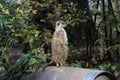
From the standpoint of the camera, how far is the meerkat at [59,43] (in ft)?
9.68

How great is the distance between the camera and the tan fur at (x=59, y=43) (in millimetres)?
2949

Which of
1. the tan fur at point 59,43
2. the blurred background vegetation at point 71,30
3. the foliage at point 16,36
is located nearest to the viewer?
the tan fur at point 59,43

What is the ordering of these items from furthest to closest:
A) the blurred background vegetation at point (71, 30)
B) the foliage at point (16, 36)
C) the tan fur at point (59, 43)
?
the blurred background vegetation at point (71, 30) → the foliage at point (16, 36) → the tan fur at point (59, 43)

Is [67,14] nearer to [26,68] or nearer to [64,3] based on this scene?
[64,3]

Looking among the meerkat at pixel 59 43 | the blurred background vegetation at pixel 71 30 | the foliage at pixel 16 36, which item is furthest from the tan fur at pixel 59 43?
the blurred background vegetation at pixel 71 30

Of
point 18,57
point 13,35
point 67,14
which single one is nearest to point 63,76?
point 18,57

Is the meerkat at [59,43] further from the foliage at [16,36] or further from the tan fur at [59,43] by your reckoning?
the foliage at [16,36]

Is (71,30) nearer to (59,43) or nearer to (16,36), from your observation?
(16,36)

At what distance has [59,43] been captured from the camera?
2967 mm

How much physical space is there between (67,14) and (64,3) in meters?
0.25

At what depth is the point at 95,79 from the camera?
276 centimetres

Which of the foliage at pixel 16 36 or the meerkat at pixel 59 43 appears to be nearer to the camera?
the meerkat at pixel 59 43

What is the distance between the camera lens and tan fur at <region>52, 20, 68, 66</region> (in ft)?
9.68

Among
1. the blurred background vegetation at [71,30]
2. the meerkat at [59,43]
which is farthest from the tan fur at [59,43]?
the blurred background vegetation at [71,30]
